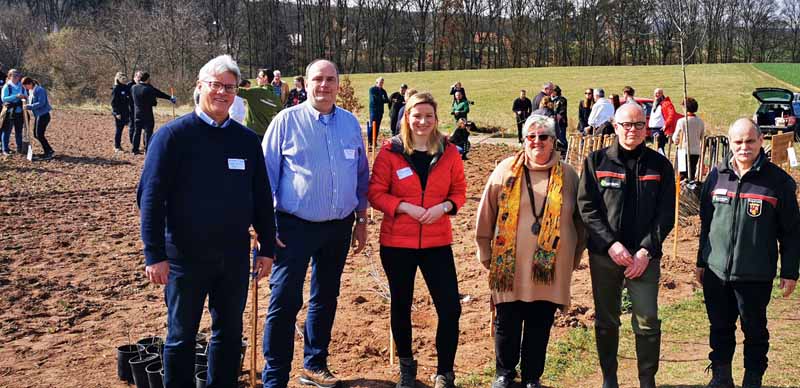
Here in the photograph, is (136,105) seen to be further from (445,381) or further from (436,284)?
(445,381)

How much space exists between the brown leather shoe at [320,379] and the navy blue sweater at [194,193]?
1181mm

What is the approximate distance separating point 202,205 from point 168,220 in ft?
0.65

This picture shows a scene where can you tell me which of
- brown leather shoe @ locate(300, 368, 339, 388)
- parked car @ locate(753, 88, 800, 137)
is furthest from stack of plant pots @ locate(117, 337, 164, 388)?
parked car @ locate(753, 88, 800, 137)

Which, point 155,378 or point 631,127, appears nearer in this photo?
point 631,127

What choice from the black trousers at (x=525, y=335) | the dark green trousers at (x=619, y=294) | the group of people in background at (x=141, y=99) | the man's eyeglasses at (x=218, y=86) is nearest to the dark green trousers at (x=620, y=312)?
the dark green trousers at (x=619, y=294)

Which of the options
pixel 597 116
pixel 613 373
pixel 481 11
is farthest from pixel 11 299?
pixel 481 11

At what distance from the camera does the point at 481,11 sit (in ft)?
279

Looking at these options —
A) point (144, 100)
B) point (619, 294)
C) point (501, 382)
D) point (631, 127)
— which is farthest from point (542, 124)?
point (144, 100)

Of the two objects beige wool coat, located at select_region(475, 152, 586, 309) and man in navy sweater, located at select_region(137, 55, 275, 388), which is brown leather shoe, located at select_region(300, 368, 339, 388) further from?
beige wool coat, located at select_region(475, 152, 586, 309)

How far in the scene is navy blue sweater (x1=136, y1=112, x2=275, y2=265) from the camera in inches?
135

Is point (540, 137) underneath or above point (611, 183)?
above

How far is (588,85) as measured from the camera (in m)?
45.3

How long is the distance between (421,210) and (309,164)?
0.73 meters

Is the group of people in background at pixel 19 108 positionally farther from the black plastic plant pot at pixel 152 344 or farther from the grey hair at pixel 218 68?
the grey hair at pixel 218 68
